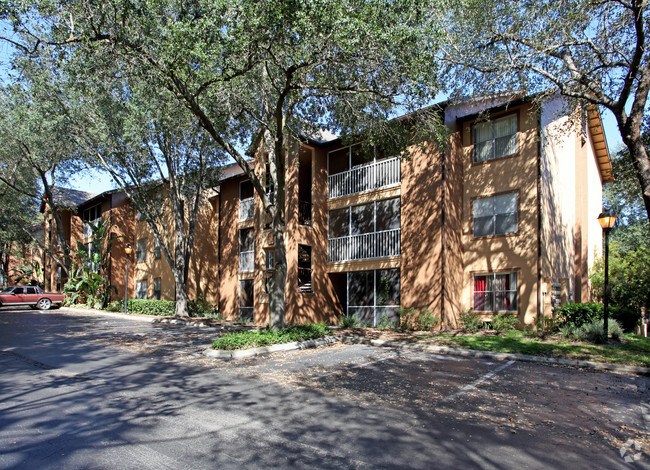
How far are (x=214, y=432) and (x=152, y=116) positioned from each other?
14165 millimetres

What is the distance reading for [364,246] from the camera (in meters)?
18.6

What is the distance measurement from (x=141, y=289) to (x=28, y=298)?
24.7 feet

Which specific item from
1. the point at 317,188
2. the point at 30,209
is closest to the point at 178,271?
the point at 317,188

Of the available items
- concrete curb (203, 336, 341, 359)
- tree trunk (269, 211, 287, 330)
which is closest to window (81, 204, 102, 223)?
tree trunk (269, 211, 287, 330)

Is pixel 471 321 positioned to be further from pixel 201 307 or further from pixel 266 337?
pixel 201 307

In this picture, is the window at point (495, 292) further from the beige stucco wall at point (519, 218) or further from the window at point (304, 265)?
the window at point (304, 265)

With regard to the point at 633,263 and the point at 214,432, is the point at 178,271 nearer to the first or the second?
the point at 214,432

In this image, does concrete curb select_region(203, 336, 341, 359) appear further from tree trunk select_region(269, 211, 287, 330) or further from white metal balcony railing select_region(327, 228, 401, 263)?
white metal balcony railing select_region(327, 228, 401, 263)

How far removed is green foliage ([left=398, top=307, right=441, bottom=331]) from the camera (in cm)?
1562

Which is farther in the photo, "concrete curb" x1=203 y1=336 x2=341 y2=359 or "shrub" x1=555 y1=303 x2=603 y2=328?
"shrub" x1=555 y1=303 x2=603 y2=328

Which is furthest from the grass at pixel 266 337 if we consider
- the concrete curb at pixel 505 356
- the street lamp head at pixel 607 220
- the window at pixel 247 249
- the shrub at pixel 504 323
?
the street lamp head at pixel 607 220

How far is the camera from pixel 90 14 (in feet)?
33.0

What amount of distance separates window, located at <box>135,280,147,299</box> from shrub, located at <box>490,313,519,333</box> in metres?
23.7

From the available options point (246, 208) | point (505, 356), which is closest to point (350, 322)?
point (505, 356)
